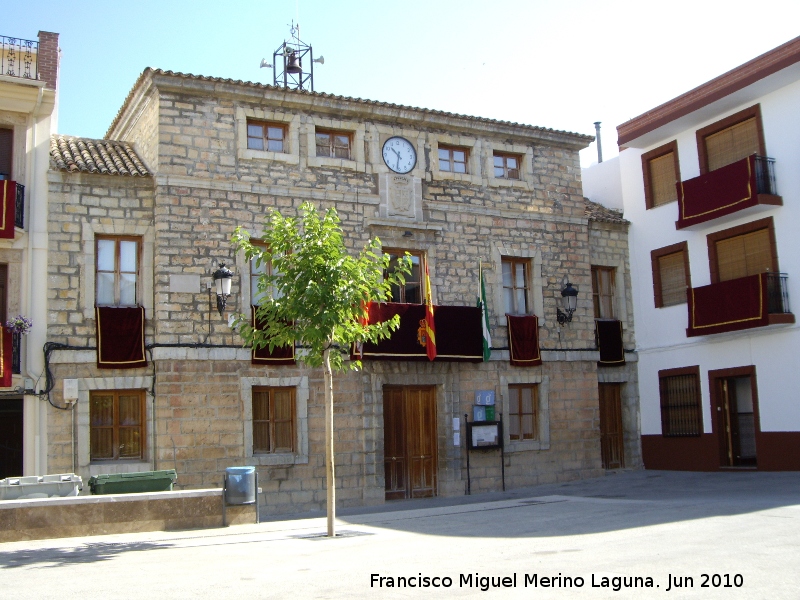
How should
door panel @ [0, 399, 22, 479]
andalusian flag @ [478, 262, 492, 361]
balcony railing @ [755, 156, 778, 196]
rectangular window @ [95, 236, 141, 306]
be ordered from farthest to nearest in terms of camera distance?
balcony railing @ [755, 156, 778, 196] < andalusian flag @ [478, 262, 492, 361] < rectangular window @ [95, 236, 141, 306] < door panel @ [0, 399, 22, 479]

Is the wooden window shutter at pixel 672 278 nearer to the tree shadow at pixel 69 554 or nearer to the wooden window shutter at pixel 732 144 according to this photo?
the wooden window shutter at pixel 732 144

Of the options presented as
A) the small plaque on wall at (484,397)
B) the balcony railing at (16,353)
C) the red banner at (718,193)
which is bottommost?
the small plaque on wall at (484,397)

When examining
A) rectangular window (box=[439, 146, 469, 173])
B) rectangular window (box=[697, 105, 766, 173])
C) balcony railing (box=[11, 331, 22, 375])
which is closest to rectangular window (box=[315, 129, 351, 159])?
rectangular window (box=[439, 146, 469, 173])

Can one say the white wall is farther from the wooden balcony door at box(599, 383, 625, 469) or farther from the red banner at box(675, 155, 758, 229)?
the wooden balcony door at box(599, 383, 625, 469)

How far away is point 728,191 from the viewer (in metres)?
19.0

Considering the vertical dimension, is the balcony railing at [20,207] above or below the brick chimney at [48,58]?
below

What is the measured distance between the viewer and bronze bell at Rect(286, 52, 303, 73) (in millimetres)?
20656

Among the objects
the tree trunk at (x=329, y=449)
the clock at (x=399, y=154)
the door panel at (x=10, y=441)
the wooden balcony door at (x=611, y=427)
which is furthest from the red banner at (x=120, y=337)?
the wooden balcony door at (x=611, y=427)

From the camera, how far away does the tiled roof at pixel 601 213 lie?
69.6ft

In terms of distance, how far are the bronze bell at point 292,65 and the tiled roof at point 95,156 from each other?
469 cm

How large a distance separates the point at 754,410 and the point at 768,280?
286 centimetres

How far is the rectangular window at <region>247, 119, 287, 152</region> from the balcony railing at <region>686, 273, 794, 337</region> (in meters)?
9.86

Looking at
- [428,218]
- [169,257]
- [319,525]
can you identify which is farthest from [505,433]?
[169,257]

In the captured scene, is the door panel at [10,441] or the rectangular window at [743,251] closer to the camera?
the door panel at [10,441]
